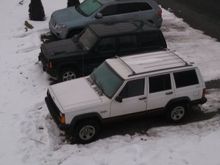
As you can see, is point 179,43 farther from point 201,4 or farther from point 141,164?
point 141,164

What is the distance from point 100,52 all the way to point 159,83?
10.00 ft

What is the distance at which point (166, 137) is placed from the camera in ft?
36.8

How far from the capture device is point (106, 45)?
13.8 m

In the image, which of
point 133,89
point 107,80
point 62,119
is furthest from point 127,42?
point 62,119

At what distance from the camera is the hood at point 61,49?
13664mm

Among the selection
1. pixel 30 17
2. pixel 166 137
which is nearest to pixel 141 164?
pixel 166 137

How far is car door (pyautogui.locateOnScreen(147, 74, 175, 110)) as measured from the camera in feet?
37.2

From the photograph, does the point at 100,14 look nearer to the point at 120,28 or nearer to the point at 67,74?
the point at 120,28

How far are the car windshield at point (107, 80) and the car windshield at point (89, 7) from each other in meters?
5.13

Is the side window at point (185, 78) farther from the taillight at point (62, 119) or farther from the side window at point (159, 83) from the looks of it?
the taillight at point (62, 119)

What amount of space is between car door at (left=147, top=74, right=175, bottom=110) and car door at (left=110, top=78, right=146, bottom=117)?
0.68 ft

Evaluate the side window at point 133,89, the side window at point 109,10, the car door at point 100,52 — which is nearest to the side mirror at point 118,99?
the side window at point 133,89

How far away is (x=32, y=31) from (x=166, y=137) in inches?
379

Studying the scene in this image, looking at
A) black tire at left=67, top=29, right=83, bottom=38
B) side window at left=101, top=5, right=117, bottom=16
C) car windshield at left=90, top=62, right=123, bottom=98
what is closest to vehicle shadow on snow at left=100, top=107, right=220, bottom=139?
car windshield at left=90, top=62, right=123, bottom=98
